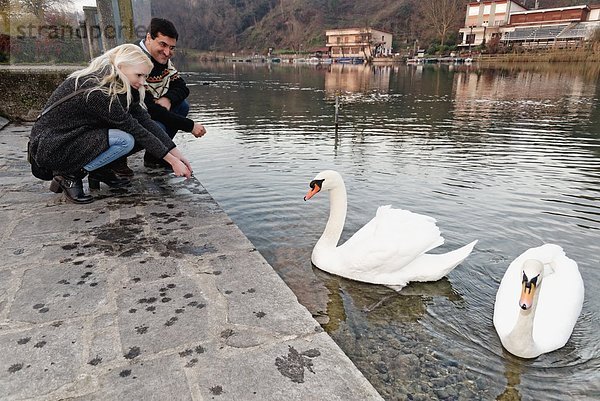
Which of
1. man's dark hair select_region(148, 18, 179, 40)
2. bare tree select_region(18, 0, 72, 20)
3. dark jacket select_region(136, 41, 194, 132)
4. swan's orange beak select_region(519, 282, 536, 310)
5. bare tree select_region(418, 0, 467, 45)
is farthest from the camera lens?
bare tree select_region(418, 0, 467, 45)

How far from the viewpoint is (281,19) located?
5797 inches

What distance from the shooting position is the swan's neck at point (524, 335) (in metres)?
3.29

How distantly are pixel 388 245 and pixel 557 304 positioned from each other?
157 cm

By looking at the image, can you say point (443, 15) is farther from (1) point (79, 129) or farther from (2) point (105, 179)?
(1) point (79, 129)

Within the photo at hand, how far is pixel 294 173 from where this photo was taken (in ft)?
29.0

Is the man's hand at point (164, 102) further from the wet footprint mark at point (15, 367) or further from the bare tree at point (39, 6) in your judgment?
the bare tree at point (39, 6)

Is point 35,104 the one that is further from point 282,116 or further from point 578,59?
point 578,59

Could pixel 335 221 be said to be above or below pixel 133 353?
below

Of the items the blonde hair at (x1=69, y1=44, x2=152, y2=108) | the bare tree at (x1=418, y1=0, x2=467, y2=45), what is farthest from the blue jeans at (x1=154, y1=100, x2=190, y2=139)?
the bare tree at (x1=418, y1=0, x2=467, y2=45)

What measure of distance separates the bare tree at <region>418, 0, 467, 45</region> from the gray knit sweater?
101278 mm

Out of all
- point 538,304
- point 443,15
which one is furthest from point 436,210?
point 443,15

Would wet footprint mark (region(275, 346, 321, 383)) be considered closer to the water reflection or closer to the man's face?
the man's face

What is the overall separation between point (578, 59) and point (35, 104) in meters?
60.9

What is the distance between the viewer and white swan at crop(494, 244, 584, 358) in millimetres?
3188
